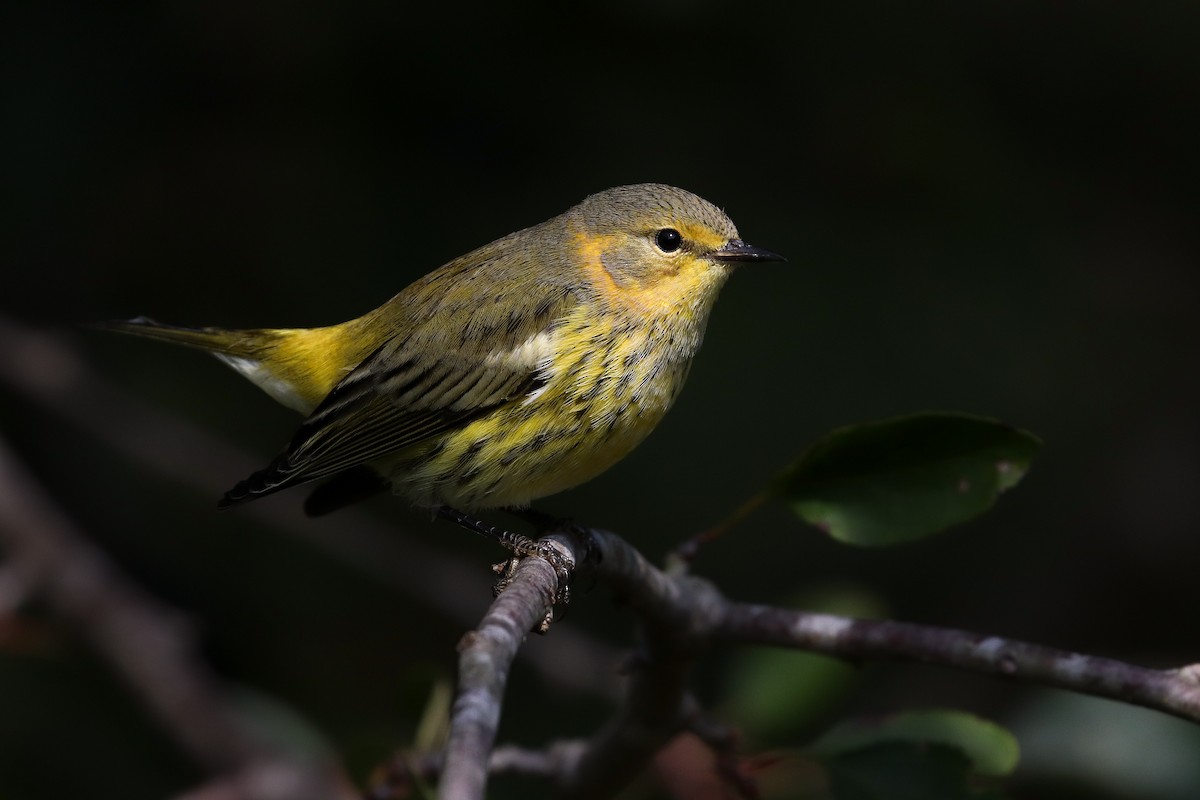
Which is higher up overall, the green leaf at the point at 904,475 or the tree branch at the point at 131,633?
the green leaf at the point at 904,475

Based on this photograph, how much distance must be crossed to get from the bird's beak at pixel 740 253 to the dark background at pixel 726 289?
0.87 metres

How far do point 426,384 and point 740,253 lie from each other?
90 centimetres

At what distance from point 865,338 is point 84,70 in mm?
3221

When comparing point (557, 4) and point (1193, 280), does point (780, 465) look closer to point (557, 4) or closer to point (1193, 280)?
point (1193, 280)

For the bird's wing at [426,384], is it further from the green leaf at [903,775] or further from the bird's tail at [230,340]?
the green leaf at [903,775]

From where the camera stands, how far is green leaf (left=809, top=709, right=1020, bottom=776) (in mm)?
2711

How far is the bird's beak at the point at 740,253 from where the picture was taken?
3.28m

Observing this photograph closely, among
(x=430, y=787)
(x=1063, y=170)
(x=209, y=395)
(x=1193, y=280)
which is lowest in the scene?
(x=430, y=787)

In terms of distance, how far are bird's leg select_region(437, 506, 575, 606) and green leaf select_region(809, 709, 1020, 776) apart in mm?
690

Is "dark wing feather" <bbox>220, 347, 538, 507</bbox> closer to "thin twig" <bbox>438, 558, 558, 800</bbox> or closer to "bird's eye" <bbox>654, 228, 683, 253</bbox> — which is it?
"bird's eye" <bbox>654, 228, 683, 253</bbox>

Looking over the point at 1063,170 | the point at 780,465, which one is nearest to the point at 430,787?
the point at 780,465

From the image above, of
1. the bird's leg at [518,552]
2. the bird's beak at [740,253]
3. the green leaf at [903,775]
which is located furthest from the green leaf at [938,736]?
the bird's beak at [740,253]

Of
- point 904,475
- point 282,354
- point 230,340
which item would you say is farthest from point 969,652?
point 230,340

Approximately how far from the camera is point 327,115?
4273 millimetres
